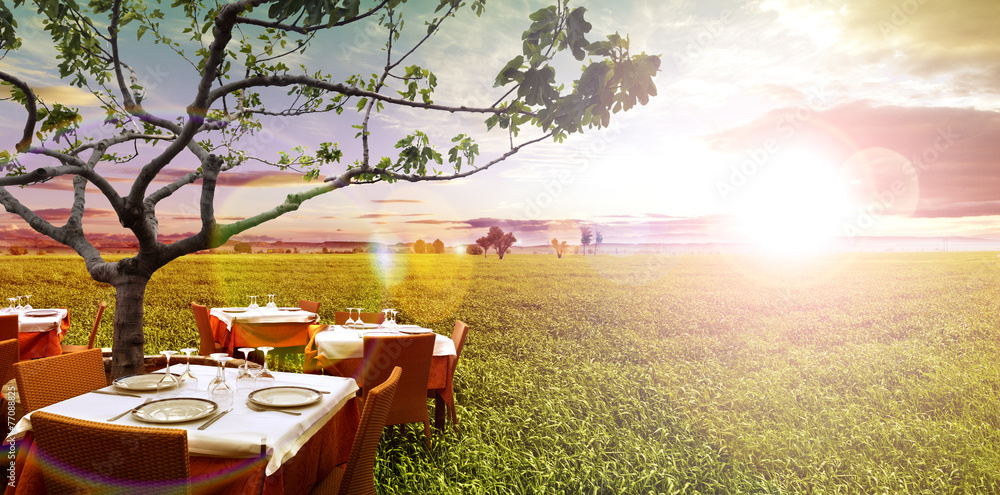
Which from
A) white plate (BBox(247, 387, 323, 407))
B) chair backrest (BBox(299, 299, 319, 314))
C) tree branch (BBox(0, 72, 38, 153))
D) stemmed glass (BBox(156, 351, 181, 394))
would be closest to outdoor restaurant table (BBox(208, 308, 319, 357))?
chair backrest (BBox(299, 299, 319, 314))

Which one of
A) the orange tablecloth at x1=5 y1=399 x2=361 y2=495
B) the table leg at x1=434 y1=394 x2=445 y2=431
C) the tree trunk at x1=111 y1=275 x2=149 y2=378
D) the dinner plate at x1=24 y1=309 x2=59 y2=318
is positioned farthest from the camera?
the dinner plate at x1=24 y1=309 x2=59 y2=318

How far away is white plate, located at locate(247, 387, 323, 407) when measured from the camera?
2442mm

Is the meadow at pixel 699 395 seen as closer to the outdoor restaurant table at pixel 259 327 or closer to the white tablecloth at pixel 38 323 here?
the outdoor restaurant table at pixel 259 327

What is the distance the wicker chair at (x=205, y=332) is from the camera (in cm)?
655

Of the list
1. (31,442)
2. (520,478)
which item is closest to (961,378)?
(520,478)

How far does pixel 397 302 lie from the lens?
1761cm

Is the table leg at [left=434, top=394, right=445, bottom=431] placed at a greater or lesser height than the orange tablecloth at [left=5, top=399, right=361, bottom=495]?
lesser

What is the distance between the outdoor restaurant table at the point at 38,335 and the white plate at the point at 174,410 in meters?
5.21

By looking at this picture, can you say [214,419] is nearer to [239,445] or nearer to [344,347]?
[239,445]

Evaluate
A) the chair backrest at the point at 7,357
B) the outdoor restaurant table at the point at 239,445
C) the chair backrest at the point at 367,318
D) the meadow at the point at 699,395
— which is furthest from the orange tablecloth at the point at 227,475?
the chair backrest at the point at 367,318

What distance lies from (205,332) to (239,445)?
5.56 m

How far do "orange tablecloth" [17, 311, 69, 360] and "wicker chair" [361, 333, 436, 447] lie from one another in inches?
197

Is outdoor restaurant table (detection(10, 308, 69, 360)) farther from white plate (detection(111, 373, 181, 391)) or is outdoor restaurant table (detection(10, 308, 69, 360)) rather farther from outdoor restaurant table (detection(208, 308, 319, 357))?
white plate (detection(111, 373, 181, 391))

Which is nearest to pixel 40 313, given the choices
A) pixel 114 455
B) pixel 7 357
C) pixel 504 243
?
pixel 7 357
